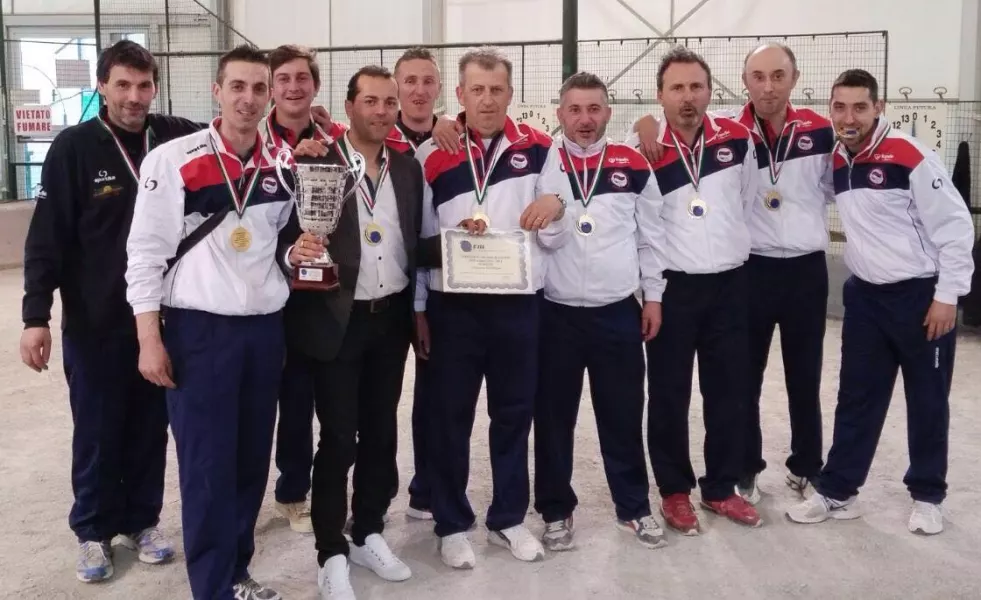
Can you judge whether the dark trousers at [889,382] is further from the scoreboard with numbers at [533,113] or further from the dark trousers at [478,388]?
the scoreboard with numbers at [533,113]

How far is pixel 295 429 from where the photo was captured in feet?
10.8

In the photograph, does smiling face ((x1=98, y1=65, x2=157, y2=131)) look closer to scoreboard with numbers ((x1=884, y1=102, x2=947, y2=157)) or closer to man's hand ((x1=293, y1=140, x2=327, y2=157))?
man's hand ((x1=293, y1=140, x2=327, y2=157))

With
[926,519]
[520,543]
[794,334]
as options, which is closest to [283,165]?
[520,543]

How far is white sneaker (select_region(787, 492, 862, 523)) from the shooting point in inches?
147

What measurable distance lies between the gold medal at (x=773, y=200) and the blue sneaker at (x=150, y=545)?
2.61 meters

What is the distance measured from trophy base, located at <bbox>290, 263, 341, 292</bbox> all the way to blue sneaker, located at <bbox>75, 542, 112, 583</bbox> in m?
1.27

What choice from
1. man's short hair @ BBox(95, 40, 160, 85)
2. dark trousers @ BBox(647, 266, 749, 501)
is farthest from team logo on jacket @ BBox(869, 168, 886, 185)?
man's short hair @ BBox(95, 40, 160, 85)

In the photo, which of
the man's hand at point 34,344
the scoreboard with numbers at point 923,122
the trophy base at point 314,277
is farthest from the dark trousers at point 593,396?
the scoreboard with numbers at point 923,122

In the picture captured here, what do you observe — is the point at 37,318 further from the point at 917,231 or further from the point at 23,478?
the point at 917,231

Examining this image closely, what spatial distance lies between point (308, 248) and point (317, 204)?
0.42ft

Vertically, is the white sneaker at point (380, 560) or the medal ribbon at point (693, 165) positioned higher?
the medal ribbon at point (693, 165)

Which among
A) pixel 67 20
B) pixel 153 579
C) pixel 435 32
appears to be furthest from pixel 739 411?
pixel 67 20

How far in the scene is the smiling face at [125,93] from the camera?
10.2 ft

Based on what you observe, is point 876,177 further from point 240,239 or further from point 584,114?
point 240,239
